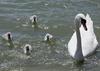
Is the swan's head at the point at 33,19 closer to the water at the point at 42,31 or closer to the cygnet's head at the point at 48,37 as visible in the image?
the water at the point at 42,31

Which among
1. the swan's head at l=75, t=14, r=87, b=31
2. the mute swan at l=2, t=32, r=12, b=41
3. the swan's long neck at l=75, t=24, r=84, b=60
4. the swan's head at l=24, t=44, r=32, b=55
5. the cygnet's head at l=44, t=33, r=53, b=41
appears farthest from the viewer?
the mute swan at l=2, t=32, r=12, b=41

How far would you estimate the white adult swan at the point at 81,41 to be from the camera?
45.6 feet

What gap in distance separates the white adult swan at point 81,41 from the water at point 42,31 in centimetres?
23

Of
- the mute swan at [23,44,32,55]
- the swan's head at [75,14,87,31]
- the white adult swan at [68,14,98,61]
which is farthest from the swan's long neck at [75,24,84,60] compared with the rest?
the mute swan at [23,44,32,55]

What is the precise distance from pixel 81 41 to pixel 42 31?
219cm

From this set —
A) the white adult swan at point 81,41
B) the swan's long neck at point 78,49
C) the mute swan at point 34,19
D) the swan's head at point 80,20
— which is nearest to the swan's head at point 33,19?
the mute swan at point 34,19

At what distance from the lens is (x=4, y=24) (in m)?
16.9

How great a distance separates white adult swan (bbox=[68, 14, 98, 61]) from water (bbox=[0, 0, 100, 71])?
0.74ft

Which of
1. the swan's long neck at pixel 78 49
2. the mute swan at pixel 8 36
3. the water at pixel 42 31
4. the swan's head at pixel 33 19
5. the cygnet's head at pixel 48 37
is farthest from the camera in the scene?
the swan's head at pixel 33 19

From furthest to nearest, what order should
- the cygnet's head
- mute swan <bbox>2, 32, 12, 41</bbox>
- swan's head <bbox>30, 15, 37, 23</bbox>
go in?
swan's head <bbox>30, 15, 37, 23</bbox> → mute swan <bbox>2, 32, 12, 41</bbox> → the cygnet's head

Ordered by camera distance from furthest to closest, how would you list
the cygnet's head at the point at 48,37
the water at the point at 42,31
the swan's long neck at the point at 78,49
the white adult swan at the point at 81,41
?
the cygnet's head at the point at 48,37, the swan's long neck at the point at 78,49, the white adult swan at the point at 81,41, the water at the point at 42,31

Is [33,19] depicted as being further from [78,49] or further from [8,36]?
[78,49]

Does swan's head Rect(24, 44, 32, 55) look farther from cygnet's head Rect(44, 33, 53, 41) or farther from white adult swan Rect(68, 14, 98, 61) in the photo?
white adult swan Rect(68, 14, 98, 61)

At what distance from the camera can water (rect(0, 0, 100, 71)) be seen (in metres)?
13.6
